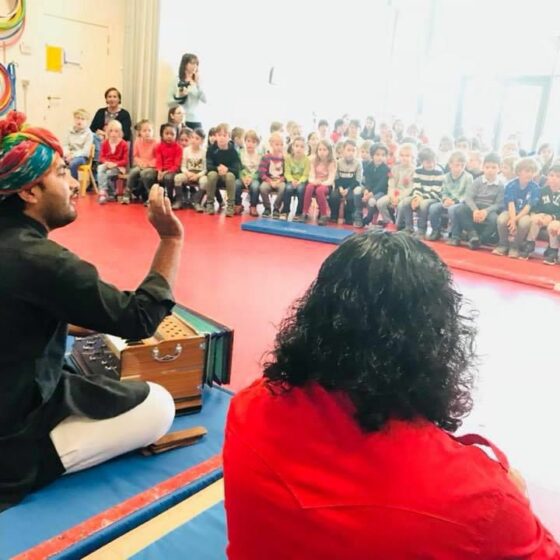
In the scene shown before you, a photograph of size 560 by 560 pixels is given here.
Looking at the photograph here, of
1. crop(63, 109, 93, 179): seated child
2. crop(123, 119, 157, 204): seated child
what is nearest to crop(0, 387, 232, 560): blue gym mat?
crop(123, 119, 157, 204): seated child

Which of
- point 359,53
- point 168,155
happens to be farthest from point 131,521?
point 359,53

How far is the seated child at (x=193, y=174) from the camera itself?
7.46m

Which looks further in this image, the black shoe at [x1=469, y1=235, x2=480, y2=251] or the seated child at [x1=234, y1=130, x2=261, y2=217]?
the seated child at [x1=234, y1=130, x2=261, y2=217]

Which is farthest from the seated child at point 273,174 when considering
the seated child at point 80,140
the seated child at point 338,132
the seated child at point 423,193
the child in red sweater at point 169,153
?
the seated child at point 80,140

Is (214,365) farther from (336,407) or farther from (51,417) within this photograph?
(336,407)

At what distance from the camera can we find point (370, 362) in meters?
0.84

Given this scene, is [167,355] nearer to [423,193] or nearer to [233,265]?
[233,265]

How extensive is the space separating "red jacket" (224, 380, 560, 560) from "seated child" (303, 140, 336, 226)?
6.37 meters

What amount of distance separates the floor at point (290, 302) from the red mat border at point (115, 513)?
0.38m

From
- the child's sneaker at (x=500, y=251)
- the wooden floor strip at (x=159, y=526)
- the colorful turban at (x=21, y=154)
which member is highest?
the colorful turban at (x=21, y=154)

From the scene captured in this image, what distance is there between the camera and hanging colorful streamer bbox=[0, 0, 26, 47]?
7.77 meters

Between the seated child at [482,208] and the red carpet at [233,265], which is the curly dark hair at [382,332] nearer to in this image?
the red carpet at [233,265]

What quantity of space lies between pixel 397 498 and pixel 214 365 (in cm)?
170

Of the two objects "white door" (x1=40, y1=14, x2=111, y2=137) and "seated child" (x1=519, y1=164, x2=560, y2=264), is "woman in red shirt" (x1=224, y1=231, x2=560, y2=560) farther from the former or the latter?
"white door" (x1=40, y1=14, x2=111, y2=137)
